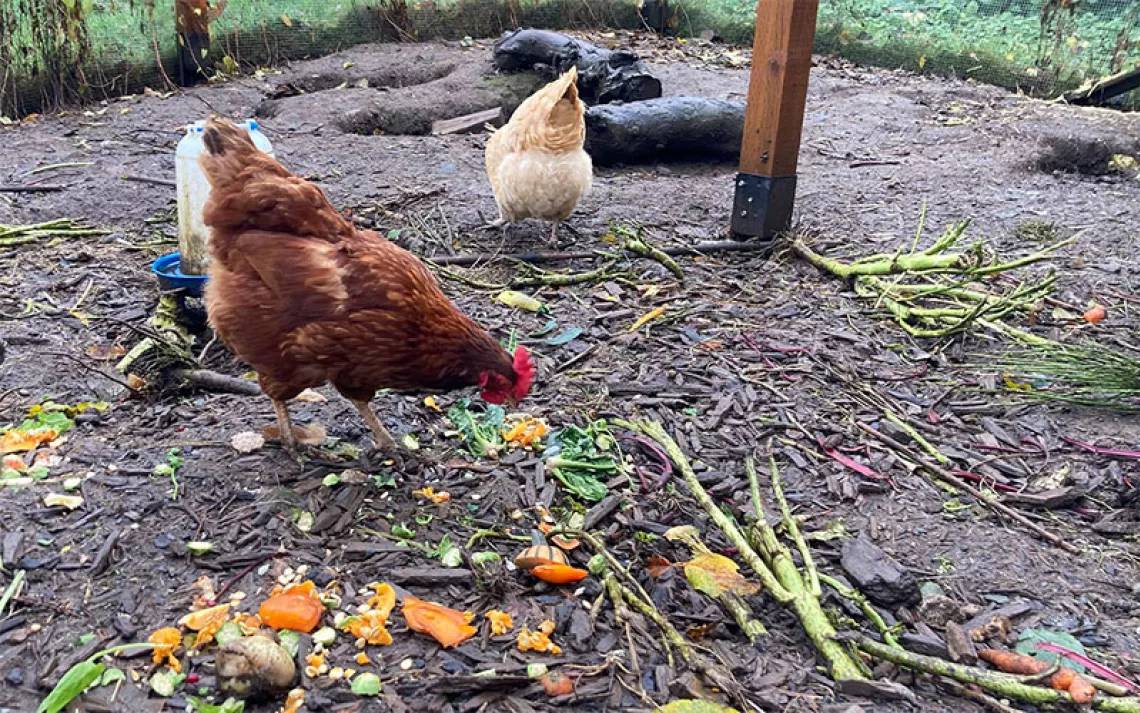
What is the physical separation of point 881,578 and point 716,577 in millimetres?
429

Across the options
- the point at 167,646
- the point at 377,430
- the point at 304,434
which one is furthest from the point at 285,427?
the point at 167,646

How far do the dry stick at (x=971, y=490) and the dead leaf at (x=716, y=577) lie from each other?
2.91 ft

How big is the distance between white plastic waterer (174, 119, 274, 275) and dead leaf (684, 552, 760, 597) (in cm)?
258

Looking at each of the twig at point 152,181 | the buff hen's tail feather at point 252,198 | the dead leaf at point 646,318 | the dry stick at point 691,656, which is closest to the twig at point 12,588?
the buff hen's tail feather at point 252,198

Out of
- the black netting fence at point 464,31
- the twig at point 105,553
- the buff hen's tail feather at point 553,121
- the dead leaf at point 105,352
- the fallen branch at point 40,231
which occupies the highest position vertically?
the black netting fence at point 464,31

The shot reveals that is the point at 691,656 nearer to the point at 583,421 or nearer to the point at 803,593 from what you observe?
A: the point at 803,593

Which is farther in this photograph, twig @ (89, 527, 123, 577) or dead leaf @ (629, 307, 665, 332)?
dead leaf @ (629, 307, 665, 332)

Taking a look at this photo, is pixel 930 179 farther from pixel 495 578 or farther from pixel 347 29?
pixel 347 29

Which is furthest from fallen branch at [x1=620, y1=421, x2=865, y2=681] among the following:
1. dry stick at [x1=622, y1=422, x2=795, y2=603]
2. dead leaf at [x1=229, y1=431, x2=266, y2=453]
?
dead leaf at [x1=229, y1=431, x2=266, y2=453]

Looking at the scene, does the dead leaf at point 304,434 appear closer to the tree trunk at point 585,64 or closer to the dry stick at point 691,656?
the dry stick at point 691,656

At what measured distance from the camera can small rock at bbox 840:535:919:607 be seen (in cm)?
218

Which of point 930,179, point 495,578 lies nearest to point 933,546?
point 495,578

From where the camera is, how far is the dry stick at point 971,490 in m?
2.44

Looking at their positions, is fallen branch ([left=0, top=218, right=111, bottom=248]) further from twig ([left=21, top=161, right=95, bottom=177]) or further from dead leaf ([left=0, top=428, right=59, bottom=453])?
dead leaf ([left=0, top=428, right=59, bottom=453])
